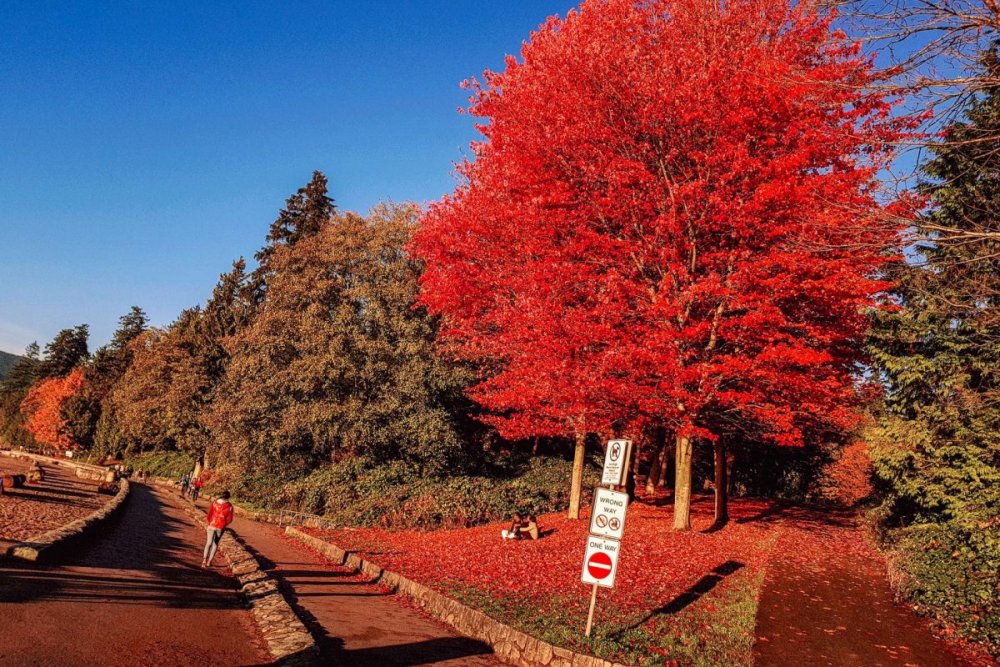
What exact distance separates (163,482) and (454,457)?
3503cm

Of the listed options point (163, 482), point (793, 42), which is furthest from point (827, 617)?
point (163, 482)

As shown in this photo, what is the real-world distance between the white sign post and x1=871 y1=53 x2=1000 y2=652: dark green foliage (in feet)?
21.2

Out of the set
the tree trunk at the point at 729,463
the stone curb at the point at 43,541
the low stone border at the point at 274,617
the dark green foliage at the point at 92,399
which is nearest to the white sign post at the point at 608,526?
the low stone border at the point at 274,617

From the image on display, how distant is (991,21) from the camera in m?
6.88

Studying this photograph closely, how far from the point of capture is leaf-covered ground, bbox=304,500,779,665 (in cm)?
859

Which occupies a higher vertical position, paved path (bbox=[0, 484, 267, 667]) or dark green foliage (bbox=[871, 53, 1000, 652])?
dark green foliage (bbox=[871, 53, 1000, 652])

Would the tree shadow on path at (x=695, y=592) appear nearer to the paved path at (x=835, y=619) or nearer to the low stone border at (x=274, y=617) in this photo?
the paved path at (x=835, y=619)

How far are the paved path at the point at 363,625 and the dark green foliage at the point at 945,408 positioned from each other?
8.57 meters

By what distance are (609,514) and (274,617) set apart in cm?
536

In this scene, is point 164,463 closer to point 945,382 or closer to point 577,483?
point 577,483

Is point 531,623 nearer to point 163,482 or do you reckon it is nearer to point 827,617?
point 827,617

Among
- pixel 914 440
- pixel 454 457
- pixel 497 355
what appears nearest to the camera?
pixel 914 440

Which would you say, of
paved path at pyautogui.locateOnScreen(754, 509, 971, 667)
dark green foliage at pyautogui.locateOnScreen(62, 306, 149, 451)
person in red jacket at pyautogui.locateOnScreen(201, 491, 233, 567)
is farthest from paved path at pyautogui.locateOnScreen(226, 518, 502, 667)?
dark green foliage at pyautogui.locateOnScreen(62, 306, 149, 451)

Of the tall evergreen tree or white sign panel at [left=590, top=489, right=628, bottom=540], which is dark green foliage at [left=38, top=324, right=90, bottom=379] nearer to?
the tall evergreen tree
